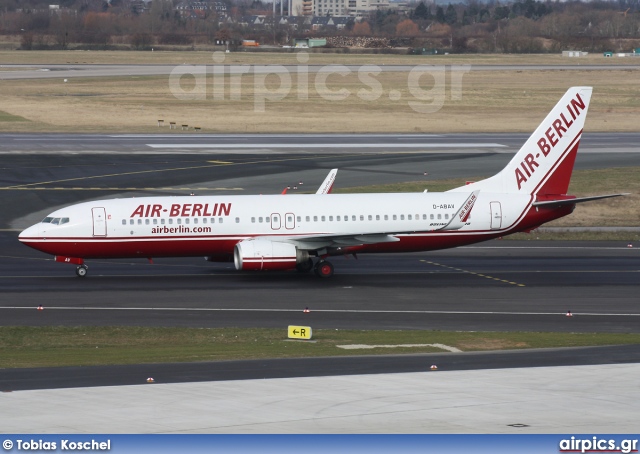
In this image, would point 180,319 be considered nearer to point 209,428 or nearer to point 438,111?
point 209,428

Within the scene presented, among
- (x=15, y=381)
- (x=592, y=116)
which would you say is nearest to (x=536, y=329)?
(x=15, y=381)

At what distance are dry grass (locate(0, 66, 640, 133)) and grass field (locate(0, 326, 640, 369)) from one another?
67829 mm

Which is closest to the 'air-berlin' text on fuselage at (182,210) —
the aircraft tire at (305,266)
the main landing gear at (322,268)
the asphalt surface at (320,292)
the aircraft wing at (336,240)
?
the asphalt surface at (320,292)

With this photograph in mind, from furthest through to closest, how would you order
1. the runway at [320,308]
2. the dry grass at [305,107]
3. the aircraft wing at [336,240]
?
the dry grass at [305,107]
the aircraft wing at [336,240]
the runway at [320,308]

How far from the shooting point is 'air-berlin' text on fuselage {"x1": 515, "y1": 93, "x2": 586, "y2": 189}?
1940 inches

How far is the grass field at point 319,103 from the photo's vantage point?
4220 inches

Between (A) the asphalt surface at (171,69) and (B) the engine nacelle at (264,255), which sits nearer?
(B) the engine nacelle at (264,255)

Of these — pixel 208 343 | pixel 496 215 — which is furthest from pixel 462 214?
pixel 208 343

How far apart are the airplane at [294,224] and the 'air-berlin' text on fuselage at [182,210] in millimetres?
45

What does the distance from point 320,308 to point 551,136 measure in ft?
53.6

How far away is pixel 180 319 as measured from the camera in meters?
38.7

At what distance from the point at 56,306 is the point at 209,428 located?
19.2 m

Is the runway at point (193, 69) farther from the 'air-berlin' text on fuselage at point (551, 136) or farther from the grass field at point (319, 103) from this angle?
the 'air-berlin' text on fuselage at point (551, 136)

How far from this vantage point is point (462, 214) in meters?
46.2
